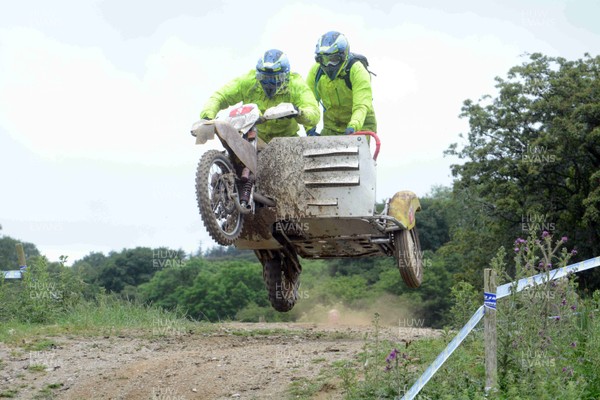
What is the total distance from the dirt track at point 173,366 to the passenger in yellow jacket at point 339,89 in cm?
271

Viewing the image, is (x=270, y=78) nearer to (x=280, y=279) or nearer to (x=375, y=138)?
(x=375, y=138)

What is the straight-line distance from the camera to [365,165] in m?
10.9

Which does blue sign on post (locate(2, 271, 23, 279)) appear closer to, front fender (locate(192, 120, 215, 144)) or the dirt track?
the dirt track

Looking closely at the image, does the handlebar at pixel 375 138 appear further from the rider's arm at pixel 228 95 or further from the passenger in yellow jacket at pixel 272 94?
the rider's arm at pixel 228 95

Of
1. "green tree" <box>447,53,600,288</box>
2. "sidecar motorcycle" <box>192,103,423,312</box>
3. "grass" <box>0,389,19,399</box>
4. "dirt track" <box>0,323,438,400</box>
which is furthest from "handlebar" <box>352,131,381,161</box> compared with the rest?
"green tree" <box>447,53,600,288</box>

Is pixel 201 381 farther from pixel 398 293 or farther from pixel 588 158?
pixel 398 293

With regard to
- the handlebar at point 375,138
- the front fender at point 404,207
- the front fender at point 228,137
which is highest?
the handlebar at point 375,138

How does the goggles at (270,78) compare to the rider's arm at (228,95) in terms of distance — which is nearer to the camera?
the goggles at (270,78)

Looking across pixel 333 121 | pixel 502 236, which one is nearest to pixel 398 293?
pixel 502 236

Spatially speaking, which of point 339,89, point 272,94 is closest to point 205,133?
point 272,94

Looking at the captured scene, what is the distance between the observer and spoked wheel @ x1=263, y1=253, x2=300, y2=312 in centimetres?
1302

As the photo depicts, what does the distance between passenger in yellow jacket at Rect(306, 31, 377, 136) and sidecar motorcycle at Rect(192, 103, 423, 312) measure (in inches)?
23.5

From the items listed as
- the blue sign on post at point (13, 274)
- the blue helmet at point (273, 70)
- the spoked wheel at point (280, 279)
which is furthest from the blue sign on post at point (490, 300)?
the blue sign on post at point (13, 274)

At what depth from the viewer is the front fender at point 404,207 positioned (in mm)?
11469
